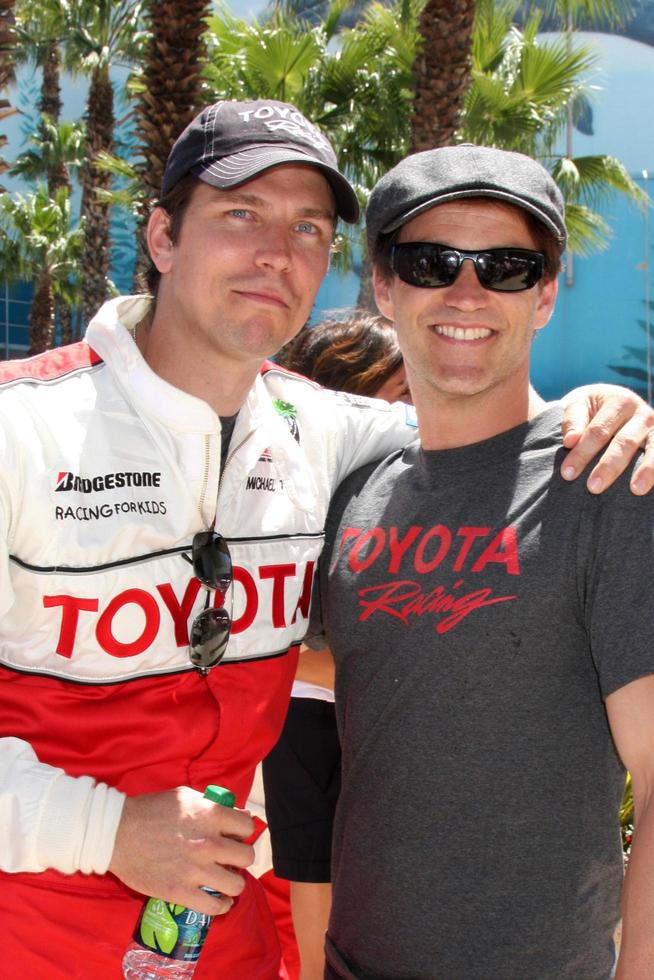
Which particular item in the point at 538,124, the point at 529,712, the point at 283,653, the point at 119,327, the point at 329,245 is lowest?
the point at 283,653

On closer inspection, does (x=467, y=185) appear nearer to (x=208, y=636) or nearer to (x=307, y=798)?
(x=208, y=636)

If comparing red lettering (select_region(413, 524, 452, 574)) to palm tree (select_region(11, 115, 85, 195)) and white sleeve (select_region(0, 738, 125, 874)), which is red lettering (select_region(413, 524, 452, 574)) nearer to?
white sleeve (select_region(0, 738, 125, 874))

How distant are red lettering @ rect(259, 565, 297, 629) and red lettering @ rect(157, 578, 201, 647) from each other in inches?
7.6

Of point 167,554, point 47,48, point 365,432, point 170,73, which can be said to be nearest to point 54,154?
point 47,48

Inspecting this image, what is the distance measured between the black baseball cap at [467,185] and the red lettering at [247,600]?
0.81m

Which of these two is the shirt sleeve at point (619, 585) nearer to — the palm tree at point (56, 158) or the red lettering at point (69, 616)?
the red lettering at point (69, 616)

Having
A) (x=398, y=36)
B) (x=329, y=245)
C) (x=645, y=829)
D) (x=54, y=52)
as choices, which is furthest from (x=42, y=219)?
(x=645, y=829)

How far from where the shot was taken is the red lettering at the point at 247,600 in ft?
6.97

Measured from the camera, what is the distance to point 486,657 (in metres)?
1.73

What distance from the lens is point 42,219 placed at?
812 inches

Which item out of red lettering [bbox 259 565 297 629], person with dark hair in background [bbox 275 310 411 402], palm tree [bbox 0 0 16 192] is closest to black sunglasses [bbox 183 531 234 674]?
red lettering [bbox 259 565 297 629]

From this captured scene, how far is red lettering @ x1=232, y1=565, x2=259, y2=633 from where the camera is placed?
2123 mm

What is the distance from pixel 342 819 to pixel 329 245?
138 centimetres

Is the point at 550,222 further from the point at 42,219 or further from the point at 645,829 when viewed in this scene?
the point at 42,219
